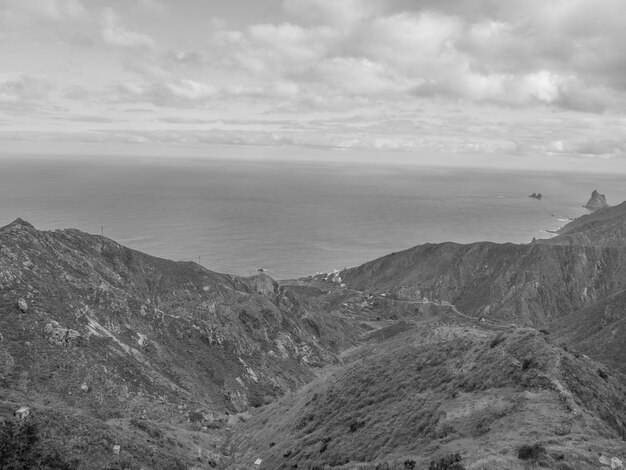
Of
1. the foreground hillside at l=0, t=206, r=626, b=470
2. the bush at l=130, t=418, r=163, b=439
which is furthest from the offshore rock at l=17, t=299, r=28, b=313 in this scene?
the bush at l=130, t=418, r=163, b=439

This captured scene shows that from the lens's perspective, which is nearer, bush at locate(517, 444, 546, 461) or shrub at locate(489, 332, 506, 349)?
bush at locate(517, 444, 546, 461)

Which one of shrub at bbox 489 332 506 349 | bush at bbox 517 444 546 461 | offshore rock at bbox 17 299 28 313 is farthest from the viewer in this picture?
offshore rock at bbox 17 299 28 313

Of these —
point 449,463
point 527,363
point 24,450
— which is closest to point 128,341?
point 24,450

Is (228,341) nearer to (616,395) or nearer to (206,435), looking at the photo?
(206,435)

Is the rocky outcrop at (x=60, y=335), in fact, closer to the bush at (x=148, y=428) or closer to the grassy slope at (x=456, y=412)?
the bush at (x=148, y=428)

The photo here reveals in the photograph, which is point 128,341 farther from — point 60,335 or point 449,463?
point 449,463

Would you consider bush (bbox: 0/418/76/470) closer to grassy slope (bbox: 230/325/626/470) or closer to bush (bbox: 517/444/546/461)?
grassy slope (bbox: 230/325/626/470)

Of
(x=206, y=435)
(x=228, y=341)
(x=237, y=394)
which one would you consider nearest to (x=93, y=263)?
(x=228, y=341)

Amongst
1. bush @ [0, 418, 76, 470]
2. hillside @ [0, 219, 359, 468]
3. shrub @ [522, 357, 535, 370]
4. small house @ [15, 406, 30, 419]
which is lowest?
hillside @ [0, 219, 359, 468]

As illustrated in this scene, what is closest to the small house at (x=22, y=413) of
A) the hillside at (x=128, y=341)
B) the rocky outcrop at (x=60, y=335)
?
the hillside at (x=128, y=341)
